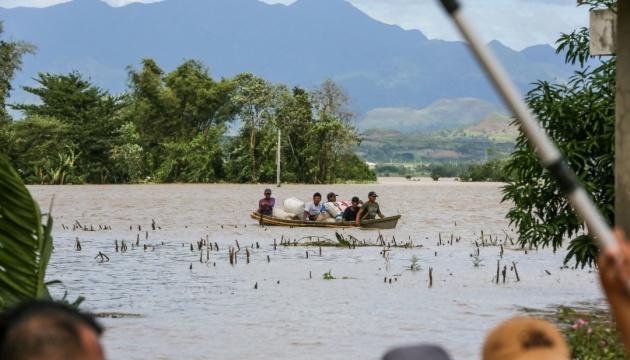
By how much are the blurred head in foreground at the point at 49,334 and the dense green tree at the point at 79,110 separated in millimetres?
84962

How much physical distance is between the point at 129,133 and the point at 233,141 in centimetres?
939

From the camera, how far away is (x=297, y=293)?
22422 mm

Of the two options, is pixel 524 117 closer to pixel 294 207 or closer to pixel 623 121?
pixel 623 121

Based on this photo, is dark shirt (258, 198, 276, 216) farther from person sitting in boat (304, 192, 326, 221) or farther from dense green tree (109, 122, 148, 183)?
dense green tree (109, 122, 148, 183)

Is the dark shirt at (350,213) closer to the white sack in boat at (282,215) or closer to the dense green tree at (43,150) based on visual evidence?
the white sack in boat at (282,215)

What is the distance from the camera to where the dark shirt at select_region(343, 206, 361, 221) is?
3605 centimetres

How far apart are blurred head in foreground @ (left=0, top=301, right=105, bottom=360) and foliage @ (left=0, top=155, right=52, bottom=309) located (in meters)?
3.33

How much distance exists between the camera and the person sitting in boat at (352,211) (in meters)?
36.0

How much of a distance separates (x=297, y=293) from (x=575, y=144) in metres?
8.75

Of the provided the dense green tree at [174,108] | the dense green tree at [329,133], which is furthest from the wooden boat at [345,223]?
the dense green tree at [174,108]

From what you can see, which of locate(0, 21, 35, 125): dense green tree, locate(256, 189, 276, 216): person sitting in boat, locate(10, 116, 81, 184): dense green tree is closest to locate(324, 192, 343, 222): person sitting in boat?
locate(256, 189, 276, 216): person sitting in boat

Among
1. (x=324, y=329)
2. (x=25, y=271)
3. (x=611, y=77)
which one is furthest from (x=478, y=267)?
(x=25, y=271)

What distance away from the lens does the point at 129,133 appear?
3720 inches

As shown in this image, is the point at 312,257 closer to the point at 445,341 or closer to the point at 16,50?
the point at 445,341
